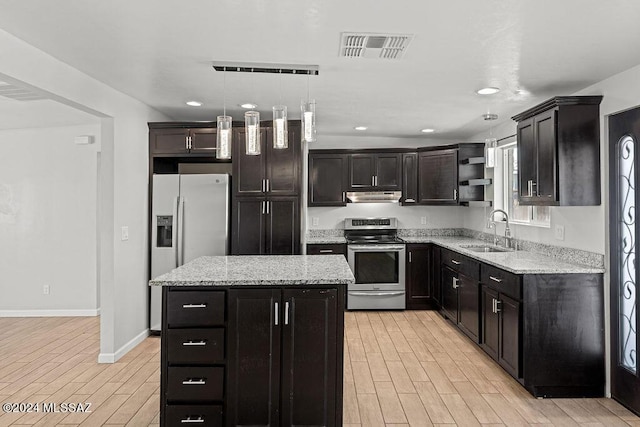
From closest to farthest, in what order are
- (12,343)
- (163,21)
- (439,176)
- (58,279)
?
1. (163,21)
2. (12,343)
3. (58,279)
4. (439,176)

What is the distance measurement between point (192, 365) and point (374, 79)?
2.43 m

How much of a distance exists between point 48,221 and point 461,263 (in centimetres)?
505

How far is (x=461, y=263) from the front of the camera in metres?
4.50

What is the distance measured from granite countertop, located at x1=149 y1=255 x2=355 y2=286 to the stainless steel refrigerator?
1.06 meters

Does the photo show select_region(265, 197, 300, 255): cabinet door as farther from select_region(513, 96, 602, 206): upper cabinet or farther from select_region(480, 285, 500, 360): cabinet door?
select_region(513, 96, 602, 206): upper cabinet

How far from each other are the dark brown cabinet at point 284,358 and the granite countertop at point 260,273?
8 centimetres

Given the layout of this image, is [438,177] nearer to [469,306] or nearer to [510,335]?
[469,306]

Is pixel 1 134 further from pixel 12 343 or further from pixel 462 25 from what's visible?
pixel 462 25

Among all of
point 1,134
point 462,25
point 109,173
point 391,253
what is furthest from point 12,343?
point 462,25

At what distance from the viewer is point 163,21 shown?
2.28m

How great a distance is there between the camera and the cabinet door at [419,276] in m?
5.67

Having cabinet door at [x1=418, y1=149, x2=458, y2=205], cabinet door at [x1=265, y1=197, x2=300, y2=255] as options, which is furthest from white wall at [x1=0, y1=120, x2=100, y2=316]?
cabinet door at [x1=418, y1=149, x2=458, y2=205]

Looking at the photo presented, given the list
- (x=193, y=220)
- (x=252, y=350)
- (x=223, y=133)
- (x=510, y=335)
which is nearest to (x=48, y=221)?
(x=193, y=220)

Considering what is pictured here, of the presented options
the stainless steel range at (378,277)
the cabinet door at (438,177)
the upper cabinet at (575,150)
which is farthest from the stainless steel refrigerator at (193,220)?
the upper cabinet at (575,150)
